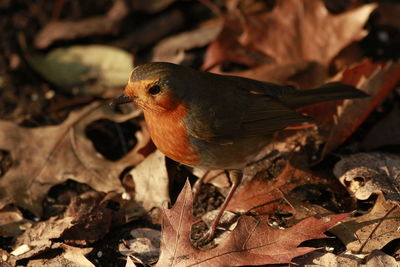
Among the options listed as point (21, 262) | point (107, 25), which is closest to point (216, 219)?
point (21, 262)

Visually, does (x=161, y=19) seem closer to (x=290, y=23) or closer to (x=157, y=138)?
(x=290, y=23)

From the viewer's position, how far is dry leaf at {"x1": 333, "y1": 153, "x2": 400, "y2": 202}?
3709 mm

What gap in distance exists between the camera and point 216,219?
372 cm

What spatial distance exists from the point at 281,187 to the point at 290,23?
1.84 m

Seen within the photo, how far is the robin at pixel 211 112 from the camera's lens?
358 centimetres

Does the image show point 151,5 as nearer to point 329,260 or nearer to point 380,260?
point 329,260

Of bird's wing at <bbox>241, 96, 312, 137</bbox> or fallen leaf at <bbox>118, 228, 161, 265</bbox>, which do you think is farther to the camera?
bird's wing at <bbox>241, 96, 312, 137</bbox>

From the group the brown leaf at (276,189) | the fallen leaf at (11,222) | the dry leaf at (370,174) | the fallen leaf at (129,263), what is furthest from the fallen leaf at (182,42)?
the fallen leaf at (129,263)

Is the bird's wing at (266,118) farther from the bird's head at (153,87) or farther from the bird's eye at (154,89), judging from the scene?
the bird's eye at (154,89)

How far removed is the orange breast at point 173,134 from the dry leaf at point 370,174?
1105 mm

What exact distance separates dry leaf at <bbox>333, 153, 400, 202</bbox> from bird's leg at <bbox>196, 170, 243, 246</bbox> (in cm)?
72

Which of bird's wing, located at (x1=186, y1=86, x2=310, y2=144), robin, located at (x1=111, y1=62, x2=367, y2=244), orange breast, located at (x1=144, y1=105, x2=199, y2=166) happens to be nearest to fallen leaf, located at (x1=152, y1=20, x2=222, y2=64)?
robin, located at (x1=111, y1=62, x2=367, y2=244)

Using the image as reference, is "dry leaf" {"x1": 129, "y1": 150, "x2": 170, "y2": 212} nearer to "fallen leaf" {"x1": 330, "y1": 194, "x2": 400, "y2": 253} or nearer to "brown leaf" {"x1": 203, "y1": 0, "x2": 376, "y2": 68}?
"fallen leaf" {"x1": 330, "y1": 194, "x2": 400, "y2": 253}

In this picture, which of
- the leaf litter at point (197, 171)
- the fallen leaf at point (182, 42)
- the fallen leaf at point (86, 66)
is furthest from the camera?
the fallen leaf at point (182, 42)
